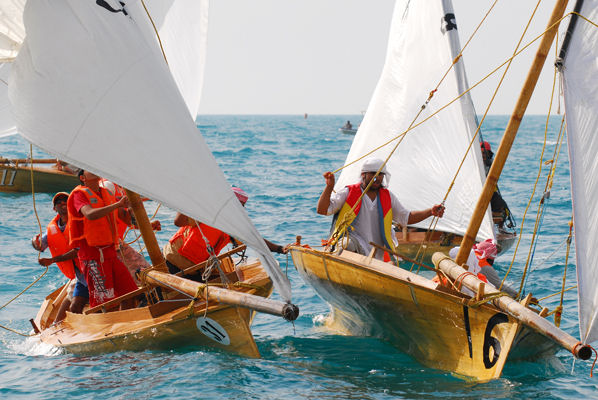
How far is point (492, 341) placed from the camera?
23.4 feet

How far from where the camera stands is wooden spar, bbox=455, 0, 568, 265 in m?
7.70

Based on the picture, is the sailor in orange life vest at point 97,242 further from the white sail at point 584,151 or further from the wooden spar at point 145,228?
the white sail at point 584,151

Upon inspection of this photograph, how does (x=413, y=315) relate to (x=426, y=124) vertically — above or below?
below

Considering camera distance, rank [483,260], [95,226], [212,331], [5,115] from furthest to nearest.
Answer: [5,115] < [483,260] < [95,226] < [212,331]

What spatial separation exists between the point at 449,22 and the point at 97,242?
280 inches

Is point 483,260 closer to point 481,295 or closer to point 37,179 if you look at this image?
point 481,295

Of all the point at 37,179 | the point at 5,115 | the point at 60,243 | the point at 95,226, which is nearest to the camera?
the point at 95,226

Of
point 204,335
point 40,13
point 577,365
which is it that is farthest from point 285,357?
point 40,13

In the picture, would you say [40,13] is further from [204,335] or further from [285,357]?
[285,357]

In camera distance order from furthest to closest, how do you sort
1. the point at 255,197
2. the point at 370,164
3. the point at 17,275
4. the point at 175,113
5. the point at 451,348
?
the point at 255,197 < the point at 17,275 < the point at 370,164 < the point at 451,348 < the point at 175,113

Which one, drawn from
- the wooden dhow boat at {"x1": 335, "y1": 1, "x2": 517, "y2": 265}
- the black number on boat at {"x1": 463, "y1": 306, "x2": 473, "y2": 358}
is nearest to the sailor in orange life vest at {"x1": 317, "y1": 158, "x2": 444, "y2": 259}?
the black number on boat at {"x1": 463, "y1": 306, "x2": 473, "y2": 358}

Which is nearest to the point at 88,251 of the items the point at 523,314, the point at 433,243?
the point at 523,314

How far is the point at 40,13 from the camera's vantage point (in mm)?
6863

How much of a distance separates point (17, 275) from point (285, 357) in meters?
6.42
